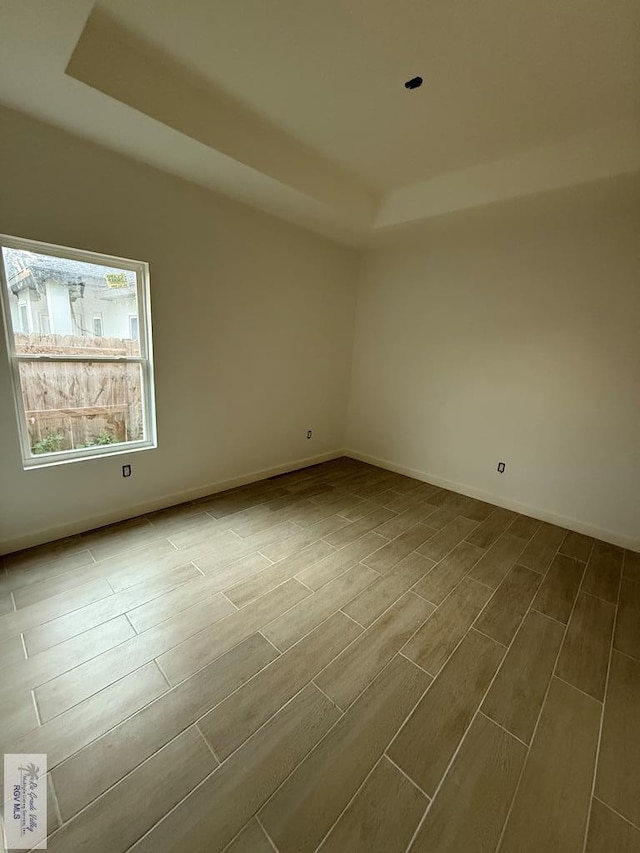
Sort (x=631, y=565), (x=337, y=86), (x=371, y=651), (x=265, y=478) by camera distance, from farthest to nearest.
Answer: (x=265, y=478) → (x=631, y=565) → (x=337, y=86) → (x=371, y=651)

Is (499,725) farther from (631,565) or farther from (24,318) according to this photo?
(24,318)

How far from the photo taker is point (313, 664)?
1.59 m

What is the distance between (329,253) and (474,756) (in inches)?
159

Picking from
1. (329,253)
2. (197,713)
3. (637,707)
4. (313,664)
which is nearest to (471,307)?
(329,253)

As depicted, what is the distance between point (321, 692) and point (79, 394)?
7.81 ft

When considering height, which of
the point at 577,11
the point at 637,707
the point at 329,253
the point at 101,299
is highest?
the point at 577,11

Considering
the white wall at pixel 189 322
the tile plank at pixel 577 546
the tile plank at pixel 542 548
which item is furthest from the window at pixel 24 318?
the tile plank at pixel 577 546

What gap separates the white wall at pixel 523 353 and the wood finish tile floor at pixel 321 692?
0.78m

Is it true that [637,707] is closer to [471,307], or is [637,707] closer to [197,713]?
[197,713]

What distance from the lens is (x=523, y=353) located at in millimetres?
3115

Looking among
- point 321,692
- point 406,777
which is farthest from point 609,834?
point 321,692

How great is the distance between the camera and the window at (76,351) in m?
2.12

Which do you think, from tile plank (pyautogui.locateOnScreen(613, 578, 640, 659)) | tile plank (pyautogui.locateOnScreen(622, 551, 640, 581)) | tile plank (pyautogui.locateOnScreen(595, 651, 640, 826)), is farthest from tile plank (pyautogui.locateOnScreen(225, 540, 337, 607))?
tile plank (pyautogui.locateOnScreen(622, 551, 640, 581))

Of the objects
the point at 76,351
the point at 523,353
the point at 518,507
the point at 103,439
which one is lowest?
the point at 518,507
